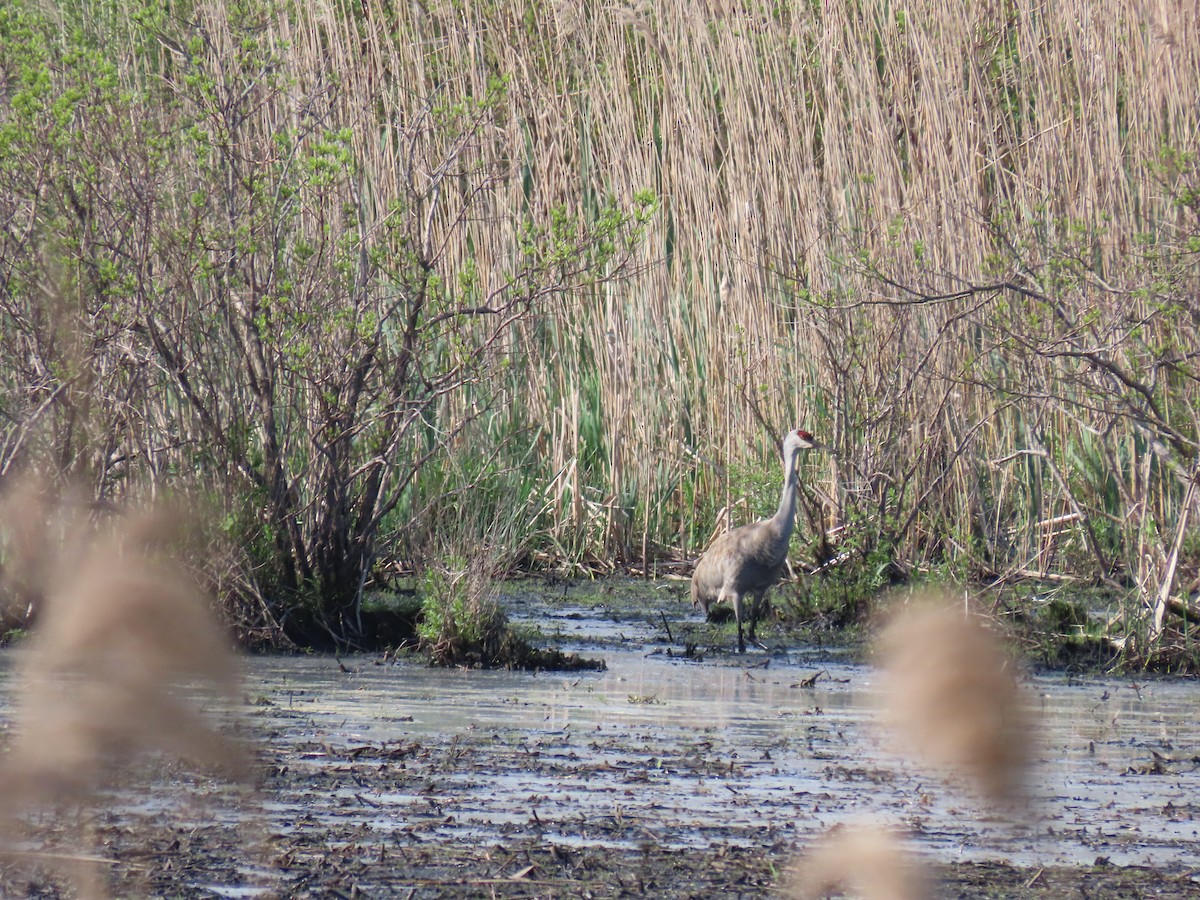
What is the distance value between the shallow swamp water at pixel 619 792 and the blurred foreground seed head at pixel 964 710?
6.47ft

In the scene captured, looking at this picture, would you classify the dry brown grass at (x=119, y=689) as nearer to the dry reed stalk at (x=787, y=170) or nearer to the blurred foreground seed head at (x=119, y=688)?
the blurred foreground seed head at (x=119, y=688)

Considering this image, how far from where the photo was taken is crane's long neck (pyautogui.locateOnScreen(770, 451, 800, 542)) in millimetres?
9484

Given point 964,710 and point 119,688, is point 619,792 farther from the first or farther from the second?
point 964,710

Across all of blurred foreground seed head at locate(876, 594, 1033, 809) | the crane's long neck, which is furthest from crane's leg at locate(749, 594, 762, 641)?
blurred foreground seed head at locate(876, 594, 1033, 809)

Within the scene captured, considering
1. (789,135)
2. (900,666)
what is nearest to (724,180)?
(789,135)

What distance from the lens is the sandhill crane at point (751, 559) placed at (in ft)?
30.5

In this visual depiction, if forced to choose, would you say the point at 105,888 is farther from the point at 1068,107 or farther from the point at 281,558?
the point at 1068,107

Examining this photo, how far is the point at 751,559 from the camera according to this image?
9.31 metres

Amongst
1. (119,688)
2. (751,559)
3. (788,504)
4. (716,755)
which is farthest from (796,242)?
(119,688)

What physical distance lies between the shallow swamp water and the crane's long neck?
3.70ft

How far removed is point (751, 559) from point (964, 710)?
7.49 m

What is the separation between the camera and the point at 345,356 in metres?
8.33

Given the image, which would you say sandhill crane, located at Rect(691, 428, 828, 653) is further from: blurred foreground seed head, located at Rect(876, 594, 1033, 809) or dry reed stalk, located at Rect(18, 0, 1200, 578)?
blurred foreground seed head, located at Rect(876, 594, 1033, 809)

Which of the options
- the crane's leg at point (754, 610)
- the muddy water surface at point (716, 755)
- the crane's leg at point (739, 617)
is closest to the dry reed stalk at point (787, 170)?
the crane's leg at point (754, 610)
